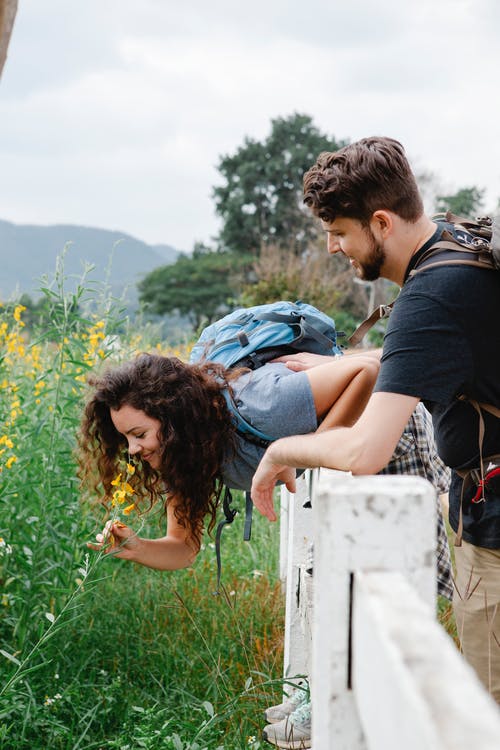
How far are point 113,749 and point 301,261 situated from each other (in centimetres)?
2354

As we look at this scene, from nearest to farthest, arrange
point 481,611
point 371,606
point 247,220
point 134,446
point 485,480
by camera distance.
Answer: point 371,606, point 485,480, point 481,611, point 134,446, point 247,220

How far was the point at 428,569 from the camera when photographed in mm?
899

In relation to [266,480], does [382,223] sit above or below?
above

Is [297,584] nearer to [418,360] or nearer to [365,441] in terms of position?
[365,441]

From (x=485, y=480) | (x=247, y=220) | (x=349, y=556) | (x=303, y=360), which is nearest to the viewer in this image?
(x=349, y=556)

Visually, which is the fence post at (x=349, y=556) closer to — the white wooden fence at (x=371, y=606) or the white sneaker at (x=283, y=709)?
the white wooden fence at (x=371, y=606)

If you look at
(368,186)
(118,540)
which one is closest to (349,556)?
(368,186)

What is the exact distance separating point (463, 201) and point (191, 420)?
84.7 ft

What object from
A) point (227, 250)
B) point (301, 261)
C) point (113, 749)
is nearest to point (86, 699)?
point (113, 749)

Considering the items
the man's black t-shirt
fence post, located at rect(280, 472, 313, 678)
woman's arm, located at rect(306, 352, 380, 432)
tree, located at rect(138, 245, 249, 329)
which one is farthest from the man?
tree, located at rect(138, 245, 249, 329)

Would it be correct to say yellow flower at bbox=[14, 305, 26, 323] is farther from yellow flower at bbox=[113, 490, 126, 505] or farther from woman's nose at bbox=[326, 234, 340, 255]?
woman's nose at bbox=[326, 234, 340, 255]

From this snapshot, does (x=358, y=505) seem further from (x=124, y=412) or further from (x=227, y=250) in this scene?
(x=227, y=250)

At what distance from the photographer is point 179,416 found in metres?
2.68

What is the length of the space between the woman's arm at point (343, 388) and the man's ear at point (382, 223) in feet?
1.50
